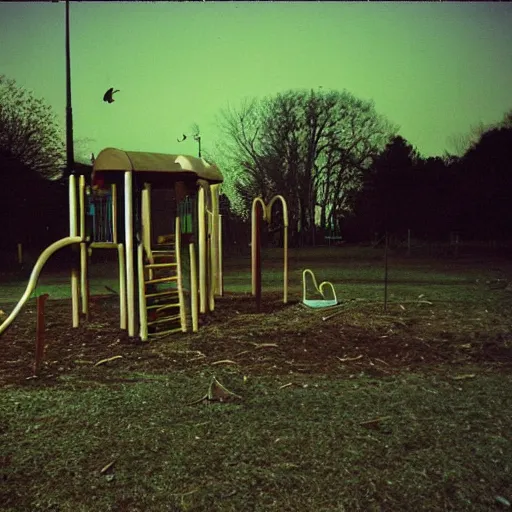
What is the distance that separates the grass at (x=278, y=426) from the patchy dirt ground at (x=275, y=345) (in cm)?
4

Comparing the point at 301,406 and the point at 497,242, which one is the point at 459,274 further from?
the point at 497,242

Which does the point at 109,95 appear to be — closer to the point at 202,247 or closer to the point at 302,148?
the point at 202,247

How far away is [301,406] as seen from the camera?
5008mm

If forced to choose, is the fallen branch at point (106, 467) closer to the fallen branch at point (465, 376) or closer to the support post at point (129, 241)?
the fallen branch at point (465, 376)

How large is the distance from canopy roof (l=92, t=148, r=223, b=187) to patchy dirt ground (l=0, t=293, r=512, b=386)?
7.53 feet

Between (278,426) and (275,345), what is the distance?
2974 millimetres

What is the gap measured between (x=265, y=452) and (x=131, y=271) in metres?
4.36

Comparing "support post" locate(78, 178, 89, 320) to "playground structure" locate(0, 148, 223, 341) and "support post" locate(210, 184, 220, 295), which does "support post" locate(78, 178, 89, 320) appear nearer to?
"playground structure" locate(0, 148, 223, 341)

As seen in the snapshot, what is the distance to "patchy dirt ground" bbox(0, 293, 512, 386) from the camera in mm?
6449

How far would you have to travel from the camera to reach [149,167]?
8133 mm

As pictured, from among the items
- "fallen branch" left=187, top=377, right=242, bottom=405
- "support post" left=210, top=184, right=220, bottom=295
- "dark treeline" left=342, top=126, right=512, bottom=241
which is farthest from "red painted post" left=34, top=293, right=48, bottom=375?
"dark treeline" left=342, top=126, right=512, bottom=241

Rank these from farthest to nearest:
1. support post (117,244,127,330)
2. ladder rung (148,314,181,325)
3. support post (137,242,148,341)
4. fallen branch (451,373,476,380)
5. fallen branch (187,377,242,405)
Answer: ladder rung (148,314,181,325) < support post (117,244,127,330) < support post (137,242,148,341) < fallen branch (451,373,476,380) < fallen branch (187,377,242,405)

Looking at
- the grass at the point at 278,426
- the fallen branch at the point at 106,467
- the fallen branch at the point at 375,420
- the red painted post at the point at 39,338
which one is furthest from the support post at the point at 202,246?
the fallen branch at the point at 106,467

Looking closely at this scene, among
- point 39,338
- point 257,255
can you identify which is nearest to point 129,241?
point 39,338
